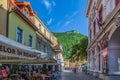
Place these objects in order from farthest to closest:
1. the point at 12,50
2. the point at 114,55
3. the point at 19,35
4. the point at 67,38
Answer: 1. the point at 67,38
2. the point at 114,55
3. the point at 19,35
4. the point at 12,50

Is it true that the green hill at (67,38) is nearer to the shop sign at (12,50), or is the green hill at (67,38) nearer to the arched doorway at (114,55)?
the arched doorway at (114,55)

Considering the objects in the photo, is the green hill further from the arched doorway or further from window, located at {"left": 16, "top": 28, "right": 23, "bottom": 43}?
window, located at {"left": 16, "top": 28, "right": 23, "bottom": 43}

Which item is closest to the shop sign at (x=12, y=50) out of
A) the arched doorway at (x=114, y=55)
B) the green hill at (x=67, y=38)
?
the arched doorway at (x=114, y=55)

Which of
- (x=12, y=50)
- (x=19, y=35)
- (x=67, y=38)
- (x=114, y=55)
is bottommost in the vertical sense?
(x=12, y=50)

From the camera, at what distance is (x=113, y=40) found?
2833 cm

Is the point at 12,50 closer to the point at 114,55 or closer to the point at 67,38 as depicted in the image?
the point at 114,55

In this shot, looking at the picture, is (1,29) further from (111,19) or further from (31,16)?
(31,16)

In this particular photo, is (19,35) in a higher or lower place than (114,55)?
higher

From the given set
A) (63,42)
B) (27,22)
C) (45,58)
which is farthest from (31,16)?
(63,42)

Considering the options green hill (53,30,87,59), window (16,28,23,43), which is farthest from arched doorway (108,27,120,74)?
green hill (53,30,87,59)

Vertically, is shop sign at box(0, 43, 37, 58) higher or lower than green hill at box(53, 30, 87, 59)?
lower

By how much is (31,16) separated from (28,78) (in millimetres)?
18128

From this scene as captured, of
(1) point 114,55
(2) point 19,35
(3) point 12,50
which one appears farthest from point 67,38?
(3) point 12,50

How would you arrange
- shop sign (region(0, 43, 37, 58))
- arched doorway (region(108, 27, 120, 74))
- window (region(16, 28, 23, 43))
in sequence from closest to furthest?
1. shop sign (region(0, 43, 37, 58))
2. window (region(16, 28, 23, 43))
3. arched doorway (region(108, 27, 120, 74))
